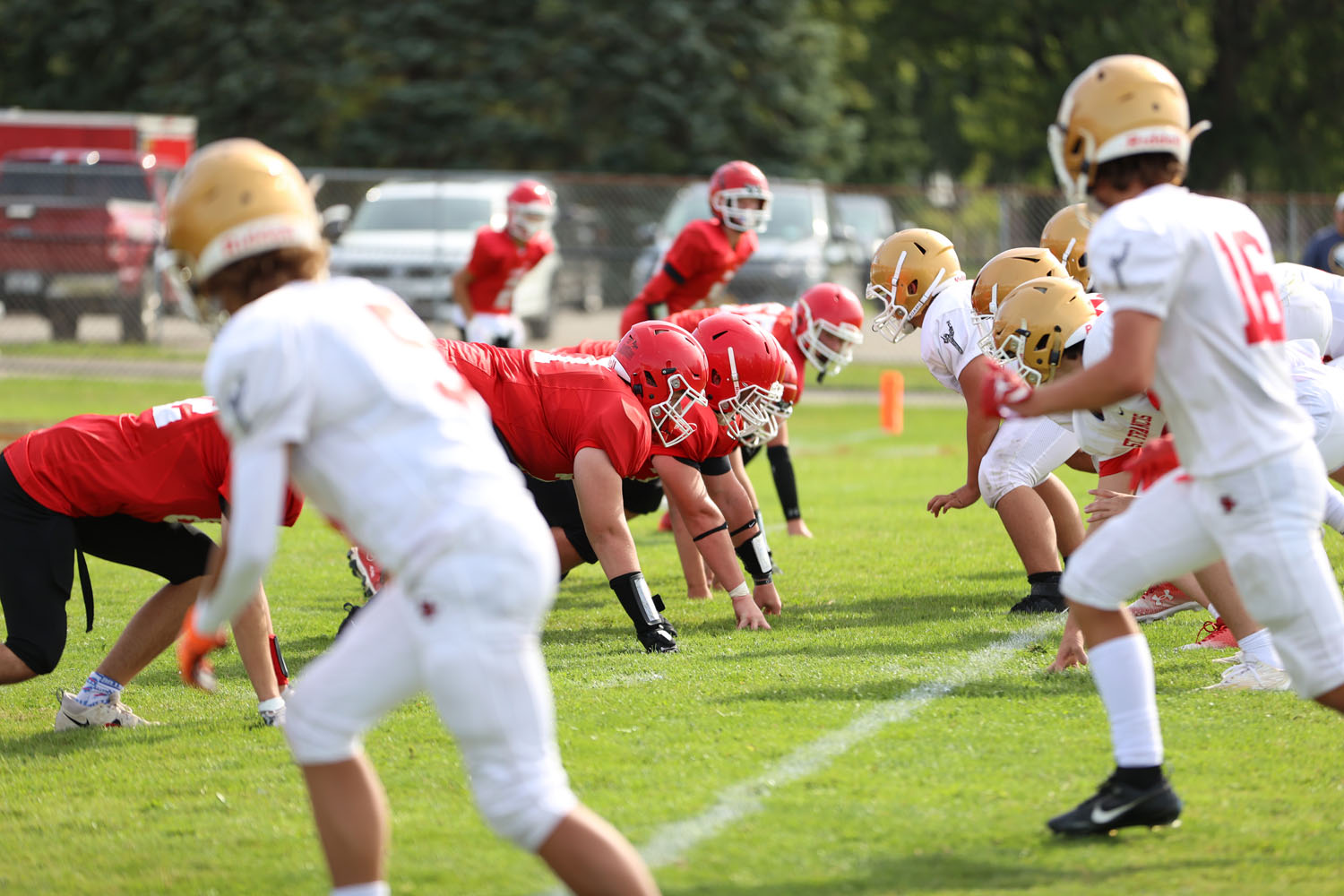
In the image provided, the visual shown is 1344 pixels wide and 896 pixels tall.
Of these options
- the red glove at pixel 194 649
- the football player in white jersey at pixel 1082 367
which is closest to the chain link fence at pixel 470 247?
the football player in white jersey at pixel 1082 367

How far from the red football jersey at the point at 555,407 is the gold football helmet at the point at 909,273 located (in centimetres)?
165

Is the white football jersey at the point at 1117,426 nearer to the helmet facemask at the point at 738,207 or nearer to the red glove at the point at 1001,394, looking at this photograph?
the red glove at the point at 1001,394

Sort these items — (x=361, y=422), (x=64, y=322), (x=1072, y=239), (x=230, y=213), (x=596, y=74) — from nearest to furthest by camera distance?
(x=361, y=422), (x=230, y=213), (x=1072, y=239), (x=64, y=322), (x=596, y=74)

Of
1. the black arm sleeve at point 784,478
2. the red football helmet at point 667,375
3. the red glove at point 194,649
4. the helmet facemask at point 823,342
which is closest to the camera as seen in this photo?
the red glove at point 194,649

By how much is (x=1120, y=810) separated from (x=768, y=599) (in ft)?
10.4

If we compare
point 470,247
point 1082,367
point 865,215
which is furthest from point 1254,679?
point 865,215

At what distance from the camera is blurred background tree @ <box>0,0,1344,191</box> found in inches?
1176

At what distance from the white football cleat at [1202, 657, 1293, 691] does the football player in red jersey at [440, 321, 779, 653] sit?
81.0 inches

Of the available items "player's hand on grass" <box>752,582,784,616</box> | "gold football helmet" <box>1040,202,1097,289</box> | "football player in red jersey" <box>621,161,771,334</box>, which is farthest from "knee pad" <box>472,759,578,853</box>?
"football player in red jersey" <box>621,161,771,334</box>

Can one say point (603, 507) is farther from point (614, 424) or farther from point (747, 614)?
point (747, 614)

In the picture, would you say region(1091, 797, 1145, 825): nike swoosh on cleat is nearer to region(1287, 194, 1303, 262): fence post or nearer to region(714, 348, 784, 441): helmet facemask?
region(714, 348, 784, 441): helmet facemask

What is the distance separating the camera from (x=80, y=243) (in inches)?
772

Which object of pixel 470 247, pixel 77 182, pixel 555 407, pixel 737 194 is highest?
pixel 737 194

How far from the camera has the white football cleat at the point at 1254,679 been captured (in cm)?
523
